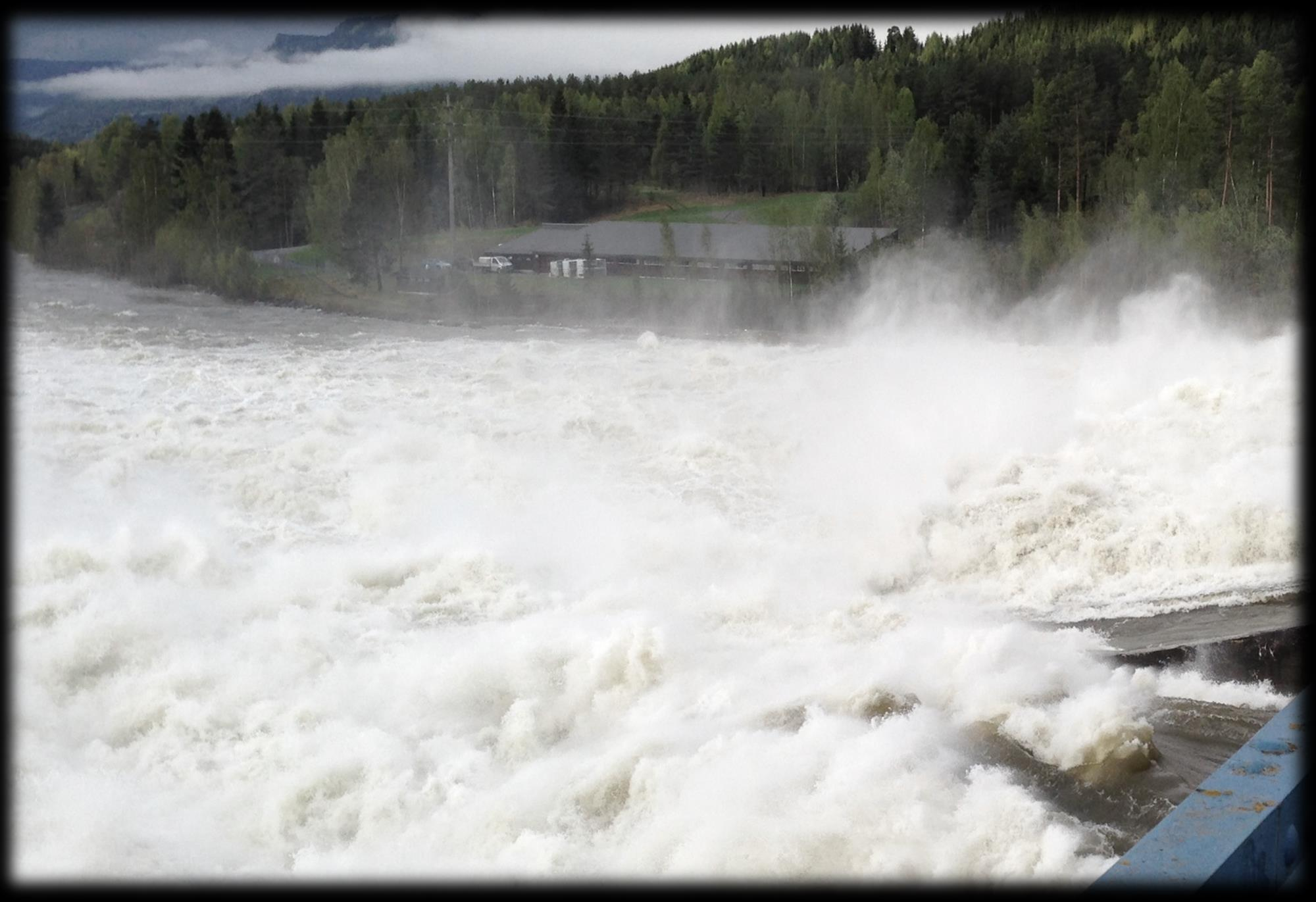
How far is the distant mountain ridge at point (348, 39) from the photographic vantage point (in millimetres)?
6891

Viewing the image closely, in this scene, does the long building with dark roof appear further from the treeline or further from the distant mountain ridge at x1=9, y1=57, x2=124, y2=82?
the distant mountain ridge at x1=9, y1=57, x2=124, y2=82

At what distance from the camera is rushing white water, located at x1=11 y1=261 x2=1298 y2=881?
3676 millimetres

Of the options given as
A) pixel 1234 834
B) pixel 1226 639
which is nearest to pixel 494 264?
pixel 1226 639

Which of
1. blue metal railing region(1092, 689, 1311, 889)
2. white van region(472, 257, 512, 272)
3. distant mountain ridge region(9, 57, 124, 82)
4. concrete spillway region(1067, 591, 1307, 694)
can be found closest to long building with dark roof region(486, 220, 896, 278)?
white van region(472, 257, 512, 272)

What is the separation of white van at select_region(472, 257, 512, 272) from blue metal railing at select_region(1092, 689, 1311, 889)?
43.1ft

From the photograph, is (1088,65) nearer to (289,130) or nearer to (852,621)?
(289,130)

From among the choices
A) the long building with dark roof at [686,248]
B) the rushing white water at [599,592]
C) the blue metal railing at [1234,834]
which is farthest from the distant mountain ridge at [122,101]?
the blue metal railing at [1234,834]

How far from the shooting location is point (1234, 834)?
3.04 ft

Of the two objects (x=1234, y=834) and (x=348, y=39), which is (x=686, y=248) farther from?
(x=1234, y=834)

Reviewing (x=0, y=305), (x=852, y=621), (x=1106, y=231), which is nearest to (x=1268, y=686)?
(x=852, y=621)

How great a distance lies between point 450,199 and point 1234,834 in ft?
47.6

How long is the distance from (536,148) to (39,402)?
7655 mm

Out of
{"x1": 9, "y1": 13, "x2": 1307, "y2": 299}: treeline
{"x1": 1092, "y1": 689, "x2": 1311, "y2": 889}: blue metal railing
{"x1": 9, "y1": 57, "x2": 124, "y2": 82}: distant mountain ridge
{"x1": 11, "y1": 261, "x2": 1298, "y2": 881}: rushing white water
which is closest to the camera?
{"x1": 1092, "y1": 689, "x2": 1311, "y2": 889}: blue metal railing

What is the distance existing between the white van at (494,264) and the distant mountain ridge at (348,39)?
5.31 meters
